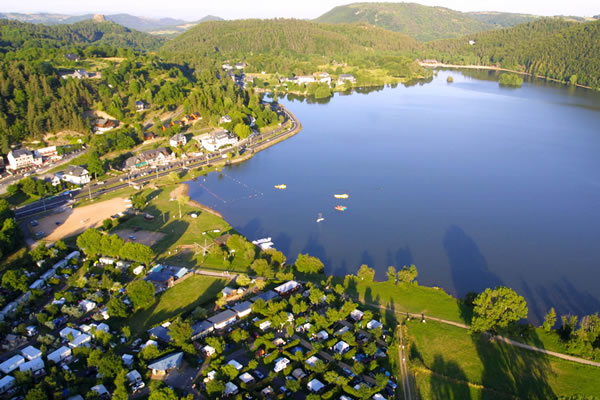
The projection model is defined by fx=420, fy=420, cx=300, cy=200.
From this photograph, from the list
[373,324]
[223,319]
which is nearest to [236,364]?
[223,319]

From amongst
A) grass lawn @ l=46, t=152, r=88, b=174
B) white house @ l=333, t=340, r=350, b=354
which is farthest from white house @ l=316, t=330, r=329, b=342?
grass lawn @ l=46, t=152, r=88, b=174

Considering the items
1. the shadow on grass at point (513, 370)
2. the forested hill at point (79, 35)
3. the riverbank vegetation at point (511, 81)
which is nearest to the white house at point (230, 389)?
the shadow on grass at point (513, 370)

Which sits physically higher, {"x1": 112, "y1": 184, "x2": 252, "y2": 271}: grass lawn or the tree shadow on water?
{"x1": 112, "y1": 184, "x2": 252, "y2": 271}: grass lawn

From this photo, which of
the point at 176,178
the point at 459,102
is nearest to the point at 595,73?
the point at 459,102

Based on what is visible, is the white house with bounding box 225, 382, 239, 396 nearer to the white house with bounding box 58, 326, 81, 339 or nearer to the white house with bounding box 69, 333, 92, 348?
the white house with bounding box 69, 333, 92, 348

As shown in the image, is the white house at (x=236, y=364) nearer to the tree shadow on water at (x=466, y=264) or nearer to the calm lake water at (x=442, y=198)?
the calm lake water at (x=442, y=198)
